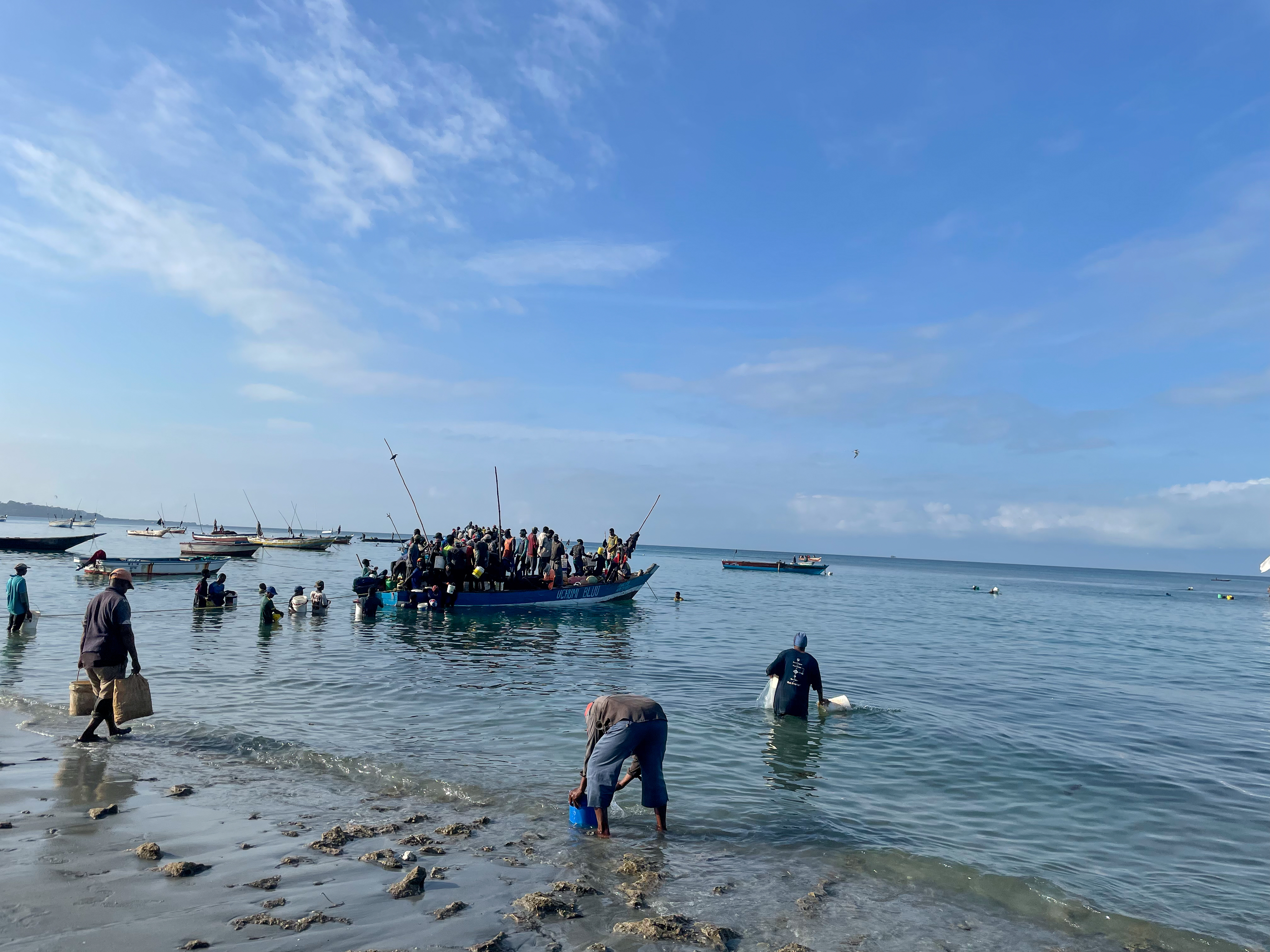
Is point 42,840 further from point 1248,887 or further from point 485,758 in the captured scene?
point 1248,887

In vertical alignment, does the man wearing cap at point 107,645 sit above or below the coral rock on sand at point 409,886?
above

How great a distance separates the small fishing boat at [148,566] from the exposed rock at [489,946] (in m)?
32.3

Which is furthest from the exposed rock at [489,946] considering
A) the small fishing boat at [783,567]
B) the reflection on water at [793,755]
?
the small fishing boat at [783,567]

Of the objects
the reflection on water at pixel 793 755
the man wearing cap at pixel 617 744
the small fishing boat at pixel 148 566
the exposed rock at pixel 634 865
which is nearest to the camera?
the exposed rock at pixel 634 865

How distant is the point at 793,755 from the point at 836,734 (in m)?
1.61

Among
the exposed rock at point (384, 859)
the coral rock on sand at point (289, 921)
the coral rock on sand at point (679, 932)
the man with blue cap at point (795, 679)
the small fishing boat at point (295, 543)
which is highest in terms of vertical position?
the small fishing boat at point (295, 543)

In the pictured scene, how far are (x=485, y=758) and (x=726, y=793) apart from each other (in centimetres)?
315

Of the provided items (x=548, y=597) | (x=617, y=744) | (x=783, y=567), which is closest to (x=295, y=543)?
(x=783, y=567)

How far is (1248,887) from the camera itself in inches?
272

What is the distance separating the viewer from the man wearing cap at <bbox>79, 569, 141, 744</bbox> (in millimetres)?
8336

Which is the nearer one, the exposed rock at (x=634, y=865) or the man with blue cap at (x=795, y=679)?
the exposed rock at (x=634, y=865)

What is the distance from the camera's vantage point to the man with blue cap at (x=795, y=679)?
1162 centimetres

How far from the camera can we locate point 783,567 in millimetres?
86250

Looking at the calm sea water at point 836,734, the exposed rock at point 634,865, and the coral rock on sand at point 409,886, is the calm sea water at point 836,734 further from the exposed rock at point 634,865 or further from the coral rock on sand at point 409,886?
the coral rock on sand at point 409,886
